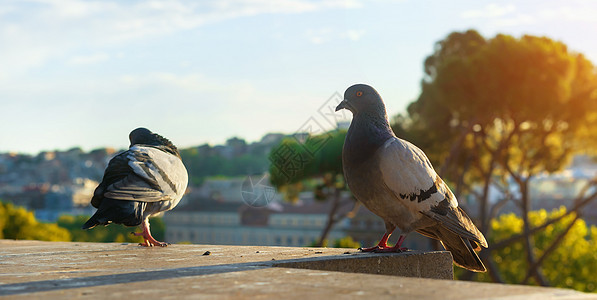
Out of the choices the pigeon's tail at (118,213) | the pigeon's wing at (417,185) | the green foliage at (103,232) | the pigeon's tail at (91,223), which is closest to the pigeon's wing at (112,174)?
the pigeon's tail at (118,213)

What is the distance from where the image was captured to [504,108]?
73.9ft

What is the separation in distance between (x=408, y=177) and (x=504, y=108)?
17.4 meters

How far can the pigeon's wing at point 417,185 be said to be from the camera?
6.01m

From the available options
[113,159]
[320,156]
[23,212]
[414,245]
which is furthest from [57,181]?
[113,159]

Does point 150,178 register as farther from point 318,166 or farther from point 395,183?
point 318,166

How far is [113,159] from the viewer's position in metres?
7.71

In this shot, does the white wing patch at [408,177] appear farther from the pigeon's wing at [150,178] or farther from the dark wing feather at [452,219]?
the pigeon's wing at [150,178]

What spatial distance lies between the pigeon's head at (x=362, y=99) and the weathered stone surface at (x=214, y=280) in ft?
4.11

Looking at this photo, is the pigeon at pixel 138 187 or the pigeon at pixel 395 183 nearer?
the pigeon at pixel 395 183

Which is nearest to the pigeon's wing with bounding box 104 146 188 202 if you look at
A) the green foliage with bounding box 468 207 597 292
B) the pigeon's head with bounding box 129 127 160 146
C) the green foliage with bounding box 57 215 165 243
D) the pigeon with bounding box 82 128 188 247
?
the pigeon with bounding box 82 128 188 247

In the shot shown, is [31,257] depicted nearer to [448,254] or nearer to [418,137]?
[448,254]

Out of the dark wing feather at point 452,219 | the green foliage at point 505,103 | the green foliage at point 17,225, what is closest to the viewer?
the dark wing feather at point 452,219

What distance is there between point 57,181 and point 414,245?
376 feet

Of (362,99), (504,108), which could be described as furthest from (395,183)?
(504,108)
